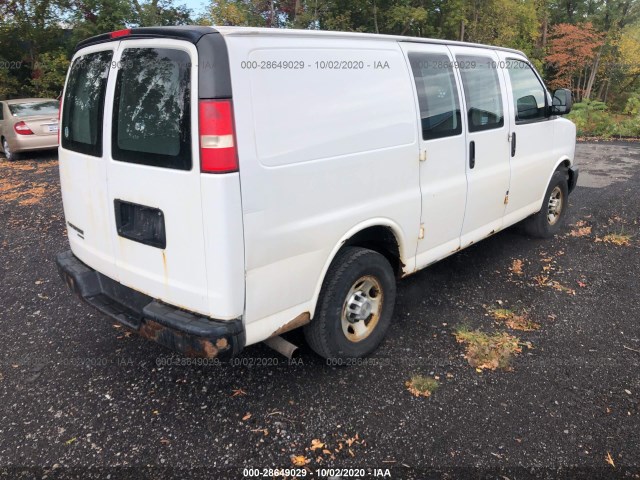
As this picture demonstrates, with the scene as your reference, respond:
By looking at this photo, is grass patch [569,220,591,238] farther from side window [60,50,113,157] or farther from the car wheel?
the car wheel

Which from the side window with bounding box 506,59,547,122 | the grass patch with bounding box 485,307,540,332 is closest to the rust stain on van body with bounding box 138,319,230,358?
the grass patch with bounding box 485,307,540,332

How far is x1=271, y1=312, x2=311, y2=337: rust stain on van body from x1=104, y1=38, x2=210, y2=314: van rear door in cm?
45

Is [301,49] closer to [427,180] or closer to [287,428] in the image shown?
[427,180]

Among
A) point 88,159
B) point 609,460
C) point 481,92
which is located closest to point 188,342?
point 88,159

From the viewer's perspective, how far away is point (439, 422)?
8.71ft

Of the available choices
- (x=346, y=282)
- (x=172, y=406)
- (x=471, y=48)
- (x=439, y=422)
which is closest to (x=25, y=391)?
(x=172, y=406)

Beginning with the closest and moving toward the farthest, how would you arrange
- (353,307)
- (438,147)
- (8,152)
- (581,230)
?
(353,307), (438,147), (581,230), (8,152)

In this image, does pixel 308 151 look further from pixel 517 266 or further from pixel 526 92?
pixel 517 266

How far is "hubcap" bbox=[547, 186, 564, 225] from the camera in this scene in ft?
17.6

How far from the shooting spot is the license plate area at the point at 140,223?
246 centimetres

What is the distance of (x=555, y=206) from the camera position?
546 centimetres

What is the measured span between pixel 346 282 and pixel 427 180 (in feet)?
3.33

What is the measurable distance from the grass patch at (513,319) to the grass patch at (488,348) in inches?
6.7

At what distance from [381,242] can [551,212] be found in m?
3.17
